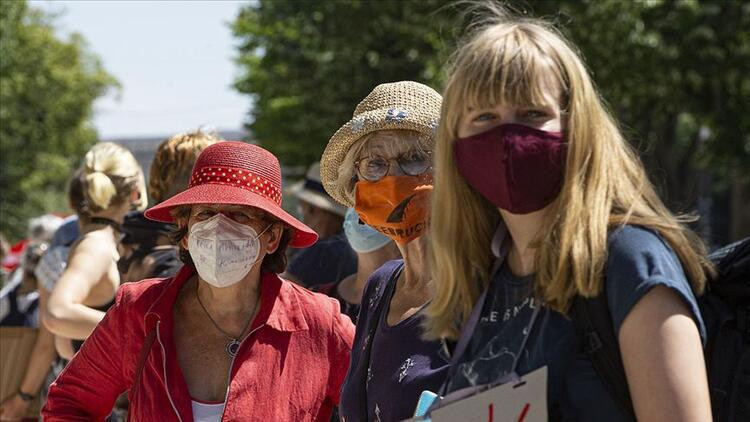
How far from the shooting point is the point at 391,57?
63.7 feet

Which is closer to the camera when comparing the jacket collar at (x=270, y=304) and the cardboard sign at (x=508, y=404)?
the cardboard sign at (x=508, y=404)

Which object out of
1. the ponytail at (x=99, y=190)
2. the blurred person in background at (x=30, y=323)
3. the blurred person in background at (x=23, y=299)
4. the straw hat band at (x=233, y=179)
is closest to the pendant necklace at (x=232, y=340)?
the straw hat band at (x=233, y=179)

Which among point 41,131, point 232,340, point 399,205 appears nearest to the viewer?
point 399,205

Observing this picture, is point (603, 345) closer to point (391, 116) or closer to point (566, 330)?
point (566, 330)

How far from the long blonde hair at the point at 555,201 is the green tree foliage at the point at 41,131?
35703mm

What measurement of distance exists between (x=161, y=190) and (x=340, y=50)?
44.6 ft

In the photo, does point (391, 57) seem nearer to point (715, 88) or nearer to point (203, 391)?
point (715, 88)

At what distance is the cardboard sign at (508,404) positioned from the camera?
2326mm

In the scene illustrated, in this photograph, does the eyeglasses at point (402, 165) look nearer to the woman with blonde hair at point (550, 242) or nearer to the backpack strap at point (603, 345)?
the woman with blonde hair at point (550, 242)

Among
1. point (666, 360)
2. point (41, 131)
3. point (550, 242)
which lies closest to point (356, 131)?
point (550, 242)

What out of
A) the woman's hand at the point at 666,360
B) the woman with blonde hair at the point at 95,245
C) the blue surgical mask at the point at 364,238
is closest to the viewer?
the woman's hand at the point at 666,360

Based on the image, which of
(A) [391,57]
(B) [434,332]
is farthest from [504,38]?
(A) [391,57]

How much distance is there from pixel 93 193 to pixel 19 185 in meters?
40.8

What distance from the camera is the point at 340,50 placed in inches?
740
